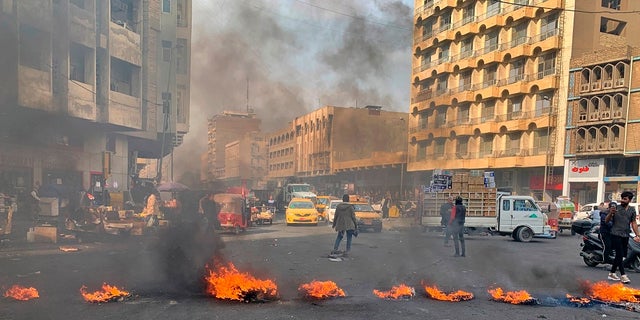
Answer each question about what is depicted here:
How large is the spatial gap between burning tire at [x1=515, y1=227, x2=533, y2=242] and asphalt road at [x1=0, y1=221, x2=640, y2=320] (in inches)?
109

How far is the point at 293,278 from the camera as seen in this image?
7.84m

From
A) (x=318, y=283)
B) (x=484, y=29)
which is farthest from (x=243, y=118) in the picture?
(x=484, y=29)

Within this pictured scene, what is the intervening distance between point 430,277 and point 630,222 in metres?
4.10

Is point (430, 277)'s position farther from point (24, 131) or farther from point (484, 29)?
point (484, 29)

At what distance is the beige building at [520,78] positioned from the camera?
3391 cm

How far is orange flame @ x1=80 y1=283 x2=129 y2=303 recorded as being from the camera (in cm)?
595

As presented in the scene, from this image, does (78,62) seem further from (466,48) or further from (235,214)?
(466,48)

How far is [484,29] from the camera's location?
3659 centimetres

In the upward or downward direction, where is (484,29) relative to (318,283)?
upward

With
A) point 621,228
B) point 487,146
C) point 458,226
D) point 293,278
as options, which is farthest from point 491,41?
point 293,278

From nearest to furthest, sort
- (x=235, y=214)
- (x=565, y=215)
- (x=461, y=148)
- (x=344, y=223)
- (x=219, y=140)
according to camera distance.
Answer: (x=219, y=140) < (x=344, y=223) < (x=235, y=214) < (x=565, y=215) < (x=461, y=148)

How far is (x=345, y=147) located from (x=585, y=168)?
80.9 ft

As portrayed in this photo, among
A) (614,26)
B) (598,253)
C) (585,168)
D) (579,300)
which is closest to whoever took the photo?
(579,300)

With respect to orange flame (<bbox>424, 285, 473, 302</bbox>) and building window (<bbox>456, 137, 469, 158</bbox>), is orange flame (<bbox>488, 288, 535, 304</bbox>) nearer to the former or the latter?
orange flame (<bbox>424, 285, 473, 302</bbox>)
